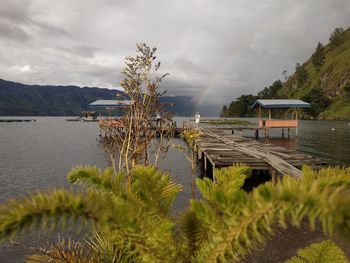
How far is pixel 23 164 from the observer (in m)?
31.5

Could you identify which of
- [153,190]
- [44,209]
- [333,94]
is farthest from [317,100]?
[44,209]

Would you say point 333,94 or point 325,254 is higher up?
point 333,94

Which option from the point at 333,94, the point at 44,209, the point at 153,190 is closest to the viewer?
the point at 44,209

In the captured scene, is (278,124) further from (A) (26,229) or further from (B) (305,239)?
(A) (26,229)

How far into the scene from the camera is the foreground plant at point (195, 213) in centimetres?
202

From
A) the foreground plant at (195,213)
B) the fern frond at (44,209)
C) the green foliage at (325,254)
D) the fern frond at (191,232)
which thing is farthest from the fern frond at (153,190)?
the green foliage at (325,254)

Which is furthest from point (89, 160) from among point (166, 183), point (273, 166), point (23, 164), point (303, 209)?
point (303, 209)

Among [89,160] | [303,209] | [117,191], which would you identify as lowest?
[89,160]

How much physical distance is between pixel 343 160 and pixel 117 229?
33.6 meters

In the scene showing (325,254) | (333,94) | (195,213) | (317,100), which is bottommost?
(325,254)

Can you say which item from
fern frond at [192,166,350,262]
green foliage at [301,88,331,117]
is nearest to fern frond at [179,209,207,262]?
fern frond at [192,166,350,262]

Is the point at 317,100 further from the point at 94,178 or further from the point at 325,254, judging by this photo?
the point at 94,178

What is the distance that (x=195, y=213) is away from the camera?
2879 millimetres

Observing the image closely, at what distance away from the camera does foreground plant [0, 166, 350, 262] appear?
6.63 ft
